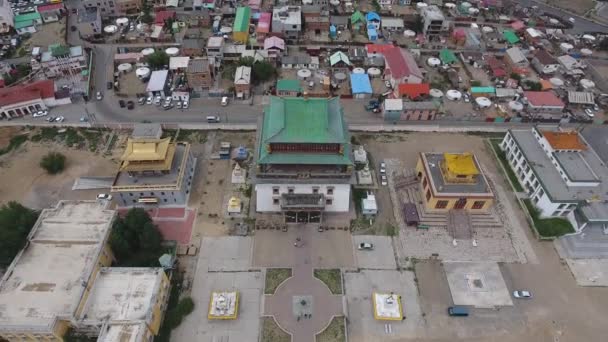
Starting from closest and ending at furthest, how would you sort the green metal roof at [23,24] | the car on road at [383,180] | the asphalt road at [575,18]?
the car on road at [383,180]
the green metal roof at [23,24]
the asphalt road at [575,18]

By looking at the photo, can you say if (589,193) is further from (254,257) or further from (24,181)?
(24,181)

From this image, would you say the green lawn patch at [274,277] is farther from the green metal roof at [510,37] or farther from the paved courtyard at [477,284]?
the green metal roof at [510,37]

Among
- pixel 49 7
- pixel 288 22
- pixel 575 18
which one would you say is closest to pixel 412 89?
pixel 288 22

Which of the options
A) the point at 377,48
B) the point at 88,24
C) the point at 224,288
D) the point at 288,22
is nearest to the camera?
the point at 224,288

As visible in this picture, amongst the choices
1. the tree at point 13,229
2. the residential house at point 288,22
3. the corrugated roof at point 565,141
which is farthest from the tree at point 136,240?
the corrugated roof at point 565,141

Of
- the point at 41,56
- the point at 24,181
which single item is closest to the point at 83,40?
the point at 41,56

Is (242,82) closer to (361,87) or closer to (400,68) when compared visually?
(361,87)
